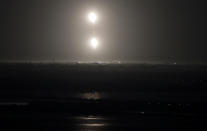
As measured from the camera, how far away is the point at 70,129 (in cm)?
3809

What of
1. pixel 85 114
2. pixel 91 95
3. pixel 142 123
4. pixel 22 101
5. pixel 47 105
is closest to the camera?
pixel 142 123

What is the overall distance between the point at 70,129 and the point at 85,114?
298 inches

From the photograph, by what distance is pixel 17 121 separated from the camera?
136 feet

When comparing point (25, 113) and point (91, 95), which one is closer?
point (25, 113)

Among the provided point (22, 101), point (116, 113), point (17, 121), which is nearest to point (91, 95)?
point (22, 101)

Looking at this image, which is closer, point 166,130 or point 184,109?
point 166,130

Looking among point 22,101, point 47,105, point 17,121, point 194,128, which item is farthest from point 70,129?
point 22,101

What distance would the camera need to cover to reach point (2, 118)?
1682 inches

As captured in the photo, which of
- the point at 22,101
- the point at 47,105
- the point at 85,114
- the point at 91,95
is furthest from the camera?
the point at 91,95

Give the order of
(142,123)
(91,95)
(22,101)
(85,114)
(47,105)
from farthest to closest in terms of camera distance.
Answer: (91,95)
(22,101)
(47,105)
(85,114)
(142,123)

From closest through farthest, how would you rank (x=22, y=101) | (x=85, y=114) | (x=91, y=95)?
(x=85, y=114)
(x=22, y=101)
(x=91, y=95)

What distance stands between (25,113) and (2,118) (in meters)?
3.43

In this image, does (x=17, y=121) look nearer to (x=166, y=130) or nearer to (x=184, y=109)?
(x=166, y=130)

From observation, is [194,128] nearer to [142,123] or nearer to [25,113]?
[142,123]
